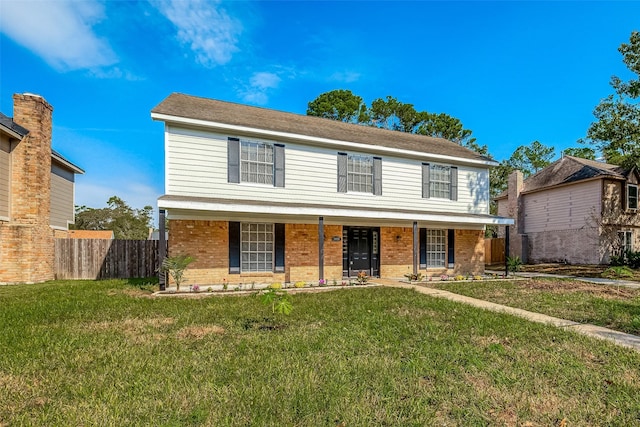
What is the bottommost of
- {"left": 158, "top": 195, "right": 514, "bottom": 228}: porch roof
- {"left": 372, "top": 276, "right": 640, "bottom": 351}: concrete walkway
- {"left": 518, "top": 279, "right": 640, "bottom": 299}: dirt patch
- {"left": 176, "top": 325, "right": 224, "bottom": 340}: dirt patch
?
{"left": 518, "top": 279, "right": 640, "bottom": 299}: dirt patch

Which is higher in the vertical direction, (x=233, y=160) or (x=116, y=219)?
(x=233, y=160)

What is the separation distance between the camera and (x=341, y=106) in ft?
102

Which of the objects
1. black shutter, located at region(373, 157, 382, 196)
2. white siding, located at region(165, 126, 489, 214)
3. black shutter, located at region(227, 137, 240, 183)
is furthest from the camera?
black shutter, located at region(373, 157, 382, 196)

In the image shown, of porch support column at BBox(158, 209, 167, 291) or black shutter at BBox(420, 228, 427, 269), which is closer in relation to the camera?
porch support column at BBox(158, 209, 167, 291)

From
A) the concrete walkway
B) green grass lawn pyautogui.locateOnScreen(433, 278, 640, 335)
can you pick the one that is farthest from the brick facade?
the concrete walkway

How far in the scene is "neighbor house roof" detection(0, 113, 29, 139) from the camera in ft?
37.8

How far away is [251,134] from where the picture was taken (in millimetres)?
11711

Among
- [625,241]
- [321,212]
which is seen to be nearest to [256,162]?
[321,212]

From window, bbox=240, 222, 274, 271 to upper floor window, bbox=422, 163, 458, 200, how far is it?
6940mm

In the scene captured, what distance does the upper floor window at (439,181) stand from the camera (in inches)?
569

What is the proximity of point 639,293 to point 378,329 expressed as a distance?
9.95 meters

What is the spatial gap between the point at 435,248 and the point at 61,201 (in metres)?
17.9

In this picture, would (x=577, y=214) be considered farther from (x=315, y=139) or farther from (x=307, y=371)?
(x=307, y=371)

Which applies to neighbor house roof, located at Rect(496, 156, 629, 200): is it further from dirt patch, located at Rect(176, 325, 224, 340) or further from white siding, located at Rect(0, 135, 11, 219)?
A: white siding, located at Rect(0, 135, 11, 219)
